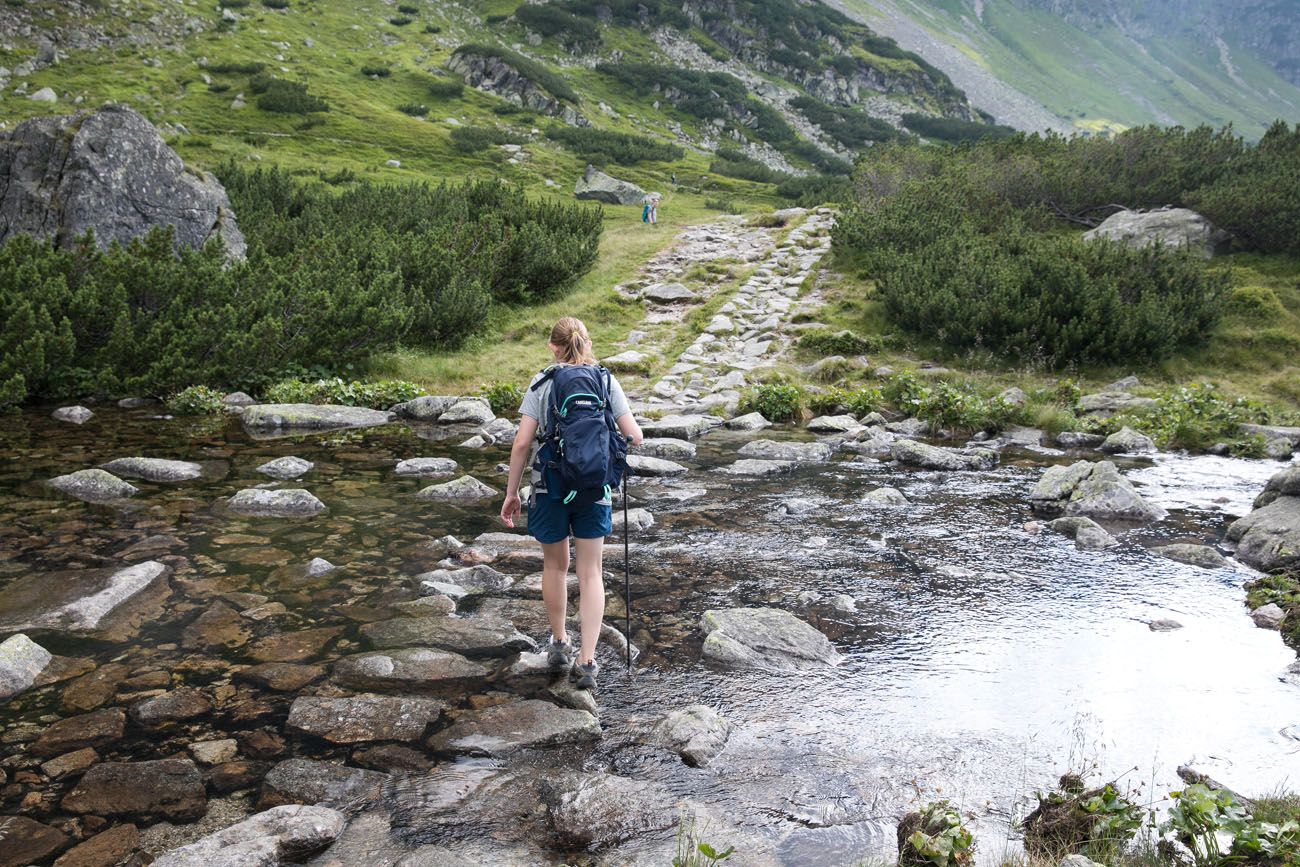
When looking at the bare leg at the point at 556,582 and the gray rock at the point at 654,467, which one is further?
the gray rock at the point at 654,467

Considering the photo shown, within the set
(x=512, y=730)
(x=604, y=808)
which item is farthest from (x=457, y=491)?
(x=604, y=808)

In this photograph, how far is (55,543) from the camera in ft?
21.8

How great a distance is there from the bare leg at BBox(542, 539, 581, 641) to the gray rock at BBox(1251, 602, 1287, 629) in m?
5.14

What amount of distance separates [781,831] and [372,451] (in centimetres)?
848

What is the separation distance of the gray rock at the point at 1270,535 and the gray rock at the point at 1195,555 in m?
0.26

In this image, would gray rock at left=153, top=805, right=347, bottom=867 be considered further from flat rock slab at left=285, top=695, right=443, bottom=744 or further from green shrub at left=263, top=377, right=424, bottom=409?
green shrub at left=263, top=377, right=424, bottom=409

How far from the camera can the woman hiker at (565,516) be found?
480cm

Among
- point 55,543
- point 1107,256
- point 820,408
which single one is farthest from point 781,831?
point 1107,256

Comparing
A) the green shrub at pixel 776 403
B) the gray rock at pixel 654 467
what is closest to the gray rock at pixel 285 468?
the gray rock at pixel 654 467

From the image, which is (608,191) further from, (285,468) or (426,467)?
(285,468)

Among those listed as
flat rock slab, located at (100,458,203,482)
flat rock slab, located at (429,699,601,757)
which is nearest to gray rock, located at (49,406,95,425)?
flat rock slab, located at (100,458,203,482)

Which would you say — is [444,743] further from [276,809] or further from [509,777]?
[276,809]

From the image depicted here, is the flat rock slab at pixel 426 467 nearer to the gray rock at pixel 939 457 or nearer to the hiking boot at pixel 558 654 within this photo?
the hiking boot at pixel 558 654

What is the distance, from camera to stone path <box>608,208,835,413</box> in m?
15.2
